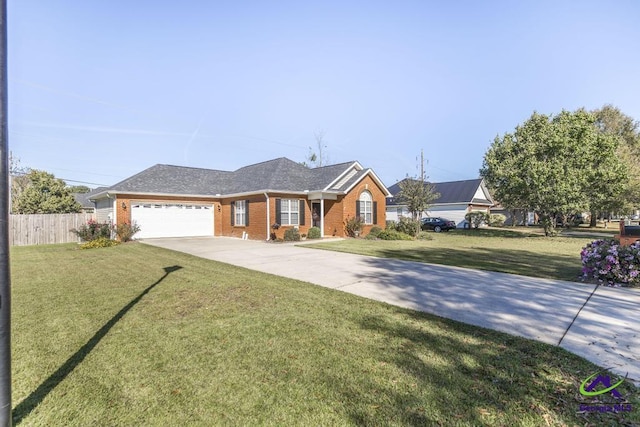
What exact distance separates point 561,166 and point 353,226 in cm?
1416

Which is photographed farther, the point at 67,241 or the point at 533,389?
the point at 67,241

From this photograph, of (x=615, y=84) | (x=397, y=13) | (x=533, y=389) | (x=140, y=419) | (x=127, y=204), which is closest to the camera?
(x=140, y=419)

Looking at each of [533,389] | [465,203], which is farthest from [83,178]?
[533,389]

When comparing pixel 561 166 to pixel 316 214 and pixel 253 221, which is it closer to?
pixel 316 214

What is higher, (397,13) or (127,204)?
(397,13)

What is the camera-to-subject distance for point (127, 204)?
18.9 meters

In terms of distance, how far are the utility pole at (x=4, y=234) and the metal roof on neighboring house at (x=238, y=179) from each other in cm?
1656

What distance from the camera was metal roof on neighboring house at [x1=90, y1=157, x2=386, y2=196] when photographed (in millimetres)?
19922

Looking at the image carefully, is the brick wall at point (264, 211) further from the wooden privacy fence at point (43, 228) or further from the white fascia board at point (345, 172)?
the wooden privacy fence at point (43, 228)

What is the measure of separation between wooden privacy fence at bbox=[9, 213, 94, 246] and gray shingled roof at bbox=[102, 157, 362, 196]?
3.09 meters

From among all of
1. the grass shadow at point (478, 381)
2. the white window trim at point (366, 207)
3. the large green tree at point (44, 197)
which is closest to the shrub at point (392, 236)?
the white window trim at point (366, 207)

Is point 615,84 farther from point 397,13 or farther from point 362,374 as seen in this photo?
point 362,374

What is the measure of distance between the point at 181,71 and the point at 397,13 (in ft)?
38.4
